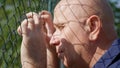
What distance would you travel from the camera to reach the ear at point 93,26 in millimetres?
2192

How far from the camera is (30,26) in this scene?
7.26 ft

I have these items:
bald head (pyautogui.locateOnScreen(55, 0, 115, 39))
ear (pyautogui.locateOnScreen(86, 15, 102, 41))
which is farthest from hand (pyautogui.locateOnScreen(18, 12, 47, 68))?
ear (pyautogui.locateOnScreen(86, 15, 102, 41))

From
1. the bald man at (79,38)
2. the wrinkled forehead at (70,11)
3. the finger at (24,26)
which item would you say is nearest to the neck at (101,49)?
the bald man at (79,38)

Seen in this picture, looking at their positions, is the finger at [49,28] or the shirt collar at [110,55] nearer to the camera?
the shirt collar at [110,55]

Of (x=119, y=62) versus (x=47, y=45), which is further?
(x=47, y=45)

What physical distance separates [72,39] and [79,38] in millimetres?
32

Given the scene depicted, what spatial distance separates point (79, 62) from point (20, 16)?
1.17ft

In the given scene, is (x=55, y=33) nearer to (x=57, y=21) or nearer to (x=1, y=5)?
(x=57, y=21)

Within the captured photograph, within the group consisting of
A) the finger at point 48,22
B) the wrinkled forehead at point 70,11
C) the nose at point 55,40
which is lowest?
the nose at point 55,40

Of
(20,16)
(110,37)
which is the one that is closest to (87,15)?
(110,37)

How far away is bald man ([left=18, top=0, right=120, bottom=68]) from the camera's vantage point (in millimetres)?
2199

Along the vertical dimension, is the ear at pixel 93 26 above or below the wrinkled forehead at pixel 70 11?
below

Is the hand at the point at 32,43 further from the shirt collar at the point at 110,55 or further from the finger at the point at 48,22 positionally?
the shirt collar at the point at 110,55

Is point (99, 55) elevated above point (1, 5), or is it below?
below
